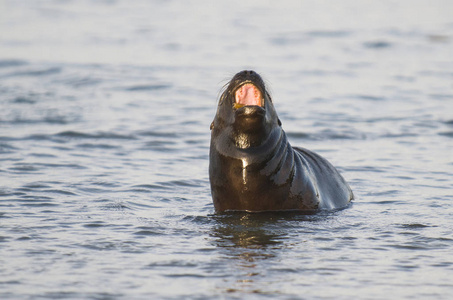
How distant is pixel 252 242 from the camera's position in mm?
7648

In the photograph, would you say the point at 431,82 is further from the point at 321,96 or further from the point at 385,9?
the point at 385,9

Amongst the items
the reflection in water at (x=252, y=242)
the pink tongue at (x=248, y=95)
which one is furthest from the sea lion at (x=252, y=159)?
the reflection in water at (x=252, y=242)

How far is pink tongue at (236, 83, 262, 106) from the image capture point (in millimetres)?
8531

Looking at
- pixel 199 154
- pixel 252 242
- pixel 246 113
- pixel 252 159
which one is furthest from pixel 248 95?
pixel 199 154

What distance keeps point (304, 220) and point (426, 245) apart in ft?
4.17

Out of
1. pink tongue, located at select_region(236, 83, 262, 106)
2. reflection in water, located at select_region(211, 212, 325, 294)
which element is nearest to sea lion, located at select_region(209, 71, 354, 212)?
pink tongue, located at select_region(236, 83, 262, 106)

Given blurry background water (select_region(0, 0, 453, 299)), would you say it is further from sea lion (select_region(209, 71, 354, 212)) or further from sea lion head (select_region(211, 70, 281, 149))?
sea lion head (select_region(211, 70, 281, 149))

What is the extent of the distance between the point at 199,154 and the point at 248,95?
398 cm

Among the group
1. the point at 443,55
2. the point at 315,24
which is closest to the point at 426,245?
the point at 443,55

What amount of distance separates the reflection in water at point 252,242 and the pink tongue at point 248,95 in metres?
1.09

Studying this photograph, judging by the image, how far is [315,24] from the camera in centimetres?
2716

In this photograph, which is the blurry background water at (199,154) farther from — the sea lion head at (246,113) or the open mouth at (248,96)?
the open mouth at (248,96)

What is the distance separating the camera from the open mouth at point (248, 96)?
8508 millimetres

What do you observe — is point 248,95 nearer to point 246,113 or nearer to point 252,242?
point 246,113
